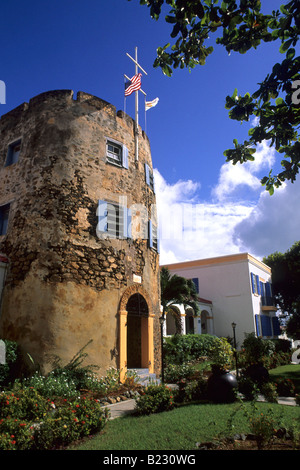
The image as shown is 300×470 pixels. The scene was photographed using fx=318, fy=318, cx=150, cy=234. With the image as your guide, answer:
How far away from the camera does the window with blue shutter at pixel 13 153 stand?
12954mm

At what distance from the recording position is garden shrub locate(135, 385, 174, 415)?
7.54m

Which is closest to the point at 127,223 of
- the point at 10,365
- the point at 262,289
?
the point at 10,365

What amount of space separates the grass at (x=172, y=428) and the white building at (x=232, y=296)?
55.7ft

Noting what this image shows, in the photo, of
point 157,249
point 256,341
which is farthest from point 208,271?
point 157,249

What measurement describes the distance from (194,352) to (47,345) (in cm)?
1137

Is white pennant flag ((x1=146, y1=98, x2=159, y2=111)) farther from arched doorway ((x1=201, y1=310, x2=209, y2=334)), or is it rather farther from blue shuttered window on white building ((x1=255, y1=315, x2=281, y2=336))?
blue shuttered window on white building ((x1=255, y1=315, x2=281, y2=336))

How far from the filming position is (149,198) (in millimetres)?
14891

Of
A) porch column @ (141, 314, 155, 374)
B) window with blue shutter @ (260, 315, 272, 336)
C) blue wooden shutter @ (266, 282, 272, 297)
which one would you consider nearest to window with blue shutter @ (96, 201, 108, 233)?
porch column @ (141, 314, 155, 374)

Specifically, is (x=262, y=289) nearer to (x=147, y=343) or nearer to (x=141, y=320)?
(x=141, y=320)

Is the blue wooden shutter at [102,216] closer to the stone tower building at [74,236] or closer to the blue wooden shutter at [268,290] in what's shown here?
the stone tower building at [74,236]

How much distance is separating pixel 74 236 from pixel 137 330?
584cm

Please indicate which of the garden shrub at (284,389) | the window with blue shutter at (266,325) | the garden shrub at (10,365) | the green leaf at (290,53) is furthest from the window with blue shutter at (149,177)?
the window with blue shutter at (266,325)
